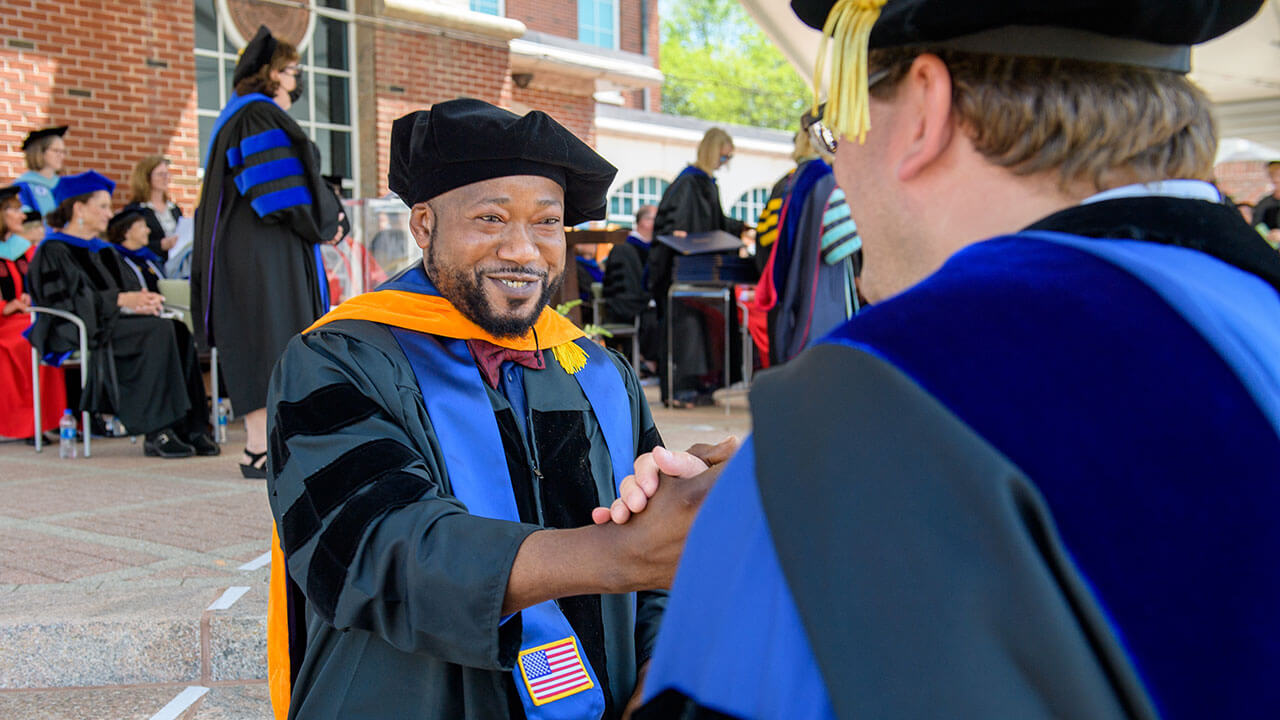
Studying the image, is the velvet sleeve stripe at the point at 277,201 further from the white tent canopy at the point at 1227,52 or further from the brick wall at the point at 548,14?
the brick wall at the point at 548,14

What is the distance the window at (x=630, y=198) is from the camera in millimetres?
21156

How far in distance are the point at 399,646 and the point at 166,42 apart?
9130mm

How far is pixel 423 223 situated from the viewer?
2.15 meters

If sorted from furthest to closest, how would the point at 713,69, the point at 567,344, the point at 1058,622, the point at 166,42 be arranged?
1. the point at 713,69
2. the point at 166,42
3. the point at 567,344
4. the point at 1058,622

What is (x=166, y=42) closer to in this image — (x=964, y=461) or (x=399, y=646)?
(x=399, y=646)

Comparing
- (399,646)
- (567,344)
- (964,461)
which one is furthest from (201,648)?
(964,461)

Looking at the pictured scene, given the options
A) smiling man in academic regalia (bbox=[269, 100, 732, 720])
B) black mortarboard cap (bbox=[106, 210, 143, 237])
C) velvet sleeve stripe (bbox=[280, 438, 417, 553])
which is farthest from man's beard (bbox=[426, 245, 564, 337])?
black mortarboard cap (bbox=[106, 210, 143, 237])

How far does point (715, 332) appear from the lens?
27.8 ft

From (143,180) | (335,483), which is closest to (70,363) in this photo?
(143,180)

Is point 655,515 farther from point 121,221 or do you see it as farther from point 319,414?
point 121,221

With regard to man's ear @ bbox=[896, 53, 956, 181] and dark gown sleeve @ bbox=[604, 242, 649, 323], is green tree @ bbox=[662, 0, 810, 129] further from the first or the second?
man's ear @ bbox=[896, 53, 956, 181]

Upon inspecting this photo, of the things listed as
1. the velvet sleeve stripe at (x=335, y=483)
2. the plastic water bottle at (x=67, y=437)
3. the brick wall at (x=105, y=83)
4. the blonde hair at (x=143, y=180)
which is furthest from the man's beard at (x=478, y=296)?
the brick wall at (x=105, y=83)

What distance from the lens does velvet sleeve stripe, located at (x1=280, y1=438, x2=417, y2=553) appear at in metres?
1.50

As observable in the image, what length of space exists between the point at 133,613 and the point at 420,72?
8909 millimetres
